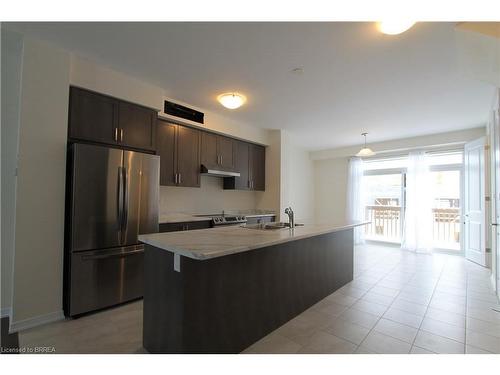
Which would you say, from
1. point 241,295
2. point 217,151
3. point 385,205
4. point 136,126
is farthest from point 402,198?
point 136,126

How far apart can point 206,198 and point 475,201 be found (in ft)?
16.1

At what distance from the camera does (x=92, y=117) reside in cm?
256

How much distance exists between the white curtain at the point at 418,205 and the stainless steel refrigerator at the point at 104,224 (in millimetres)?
5419

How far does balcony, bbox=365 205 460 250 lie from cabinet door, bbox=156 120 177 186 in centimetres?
401

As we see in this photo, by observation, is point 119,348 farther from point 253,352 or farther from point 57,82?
point 57,82

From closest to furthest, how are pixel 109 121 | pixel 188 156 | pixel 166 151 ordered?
1. pixel 109 121
2. pixel 166 151
3. pixel 188 156

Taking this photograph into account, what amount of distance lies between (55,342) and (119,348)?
Answer: 1.81 feet

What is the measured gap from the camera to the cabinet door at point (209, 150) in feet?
13.1

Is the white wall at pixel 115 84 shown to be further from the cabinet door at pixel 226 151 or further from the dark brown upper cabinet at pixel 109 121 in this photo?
the cabinet door at pixel 226 151

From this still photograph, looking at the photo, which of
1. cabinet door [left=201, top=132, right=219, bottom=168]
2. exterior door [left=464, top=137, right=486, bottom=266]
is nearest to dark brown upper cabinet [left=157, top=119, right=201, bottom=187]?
cabinet door [left=201, top=132, right=219, bottom=168]

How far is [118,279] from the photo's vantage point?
2555mm

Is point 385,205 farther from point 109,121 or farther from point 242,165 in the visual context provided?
point 109,121

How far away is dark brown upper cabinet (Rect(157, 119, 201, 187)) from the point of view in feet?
11.3

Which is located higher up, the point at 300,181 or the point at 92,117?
the point at 92,117
